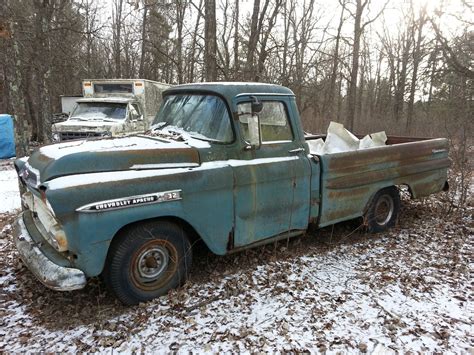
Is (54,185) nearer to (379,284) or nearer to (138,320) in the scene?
(138,320)

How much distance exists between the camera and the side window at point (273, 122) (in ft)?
14.6

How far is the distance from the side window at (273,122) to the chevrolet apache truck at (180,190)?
13 millimetres

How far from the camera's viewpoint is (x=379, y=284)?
425cm

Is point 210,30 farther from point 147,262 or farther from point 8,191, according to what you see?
point 147,262

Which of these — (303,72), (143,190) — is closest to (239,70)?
(303,72)

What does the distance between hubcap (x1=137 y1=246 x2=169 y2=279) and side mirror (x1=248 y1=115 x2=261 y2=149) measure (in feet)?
5.04

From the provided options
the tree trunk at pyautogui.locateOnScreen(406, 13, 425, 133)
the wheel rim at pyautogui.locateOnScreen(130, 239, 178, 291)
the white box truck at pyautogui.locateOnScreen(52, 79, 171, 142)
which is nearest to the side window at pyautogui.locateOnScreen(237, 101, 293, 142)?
the wheel rim at pyautogui.locateOnScreen(130, 239, 178, 291)

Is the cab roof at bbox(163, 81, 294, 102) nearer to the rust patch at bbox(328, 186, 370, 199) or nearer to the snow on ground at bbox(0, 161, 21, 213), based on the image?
the rust patch at bbox(328, 186, 370, 199)

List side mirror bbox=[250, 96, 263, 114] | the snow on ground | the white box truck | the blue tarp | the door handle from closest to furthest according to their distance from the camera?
side mirror bbox=[250, 96, 263, 114] → the door handle → the snow on ground → the white box truck → the blue tarp

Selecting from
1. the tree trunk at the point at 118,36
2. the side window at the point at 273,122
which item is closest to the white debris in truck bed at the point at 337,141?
the side window at the point at 273,122

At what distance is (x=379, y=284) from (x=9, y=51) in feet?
46.3

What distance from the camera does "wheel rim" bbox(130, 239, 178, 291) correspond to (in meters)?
3.64

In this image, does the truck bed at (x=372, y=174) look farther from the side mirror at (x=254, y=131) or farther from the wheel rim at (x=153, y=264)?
the wheel rim at (x=153, y=264)

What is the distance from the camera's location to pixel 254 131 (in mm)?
4254
